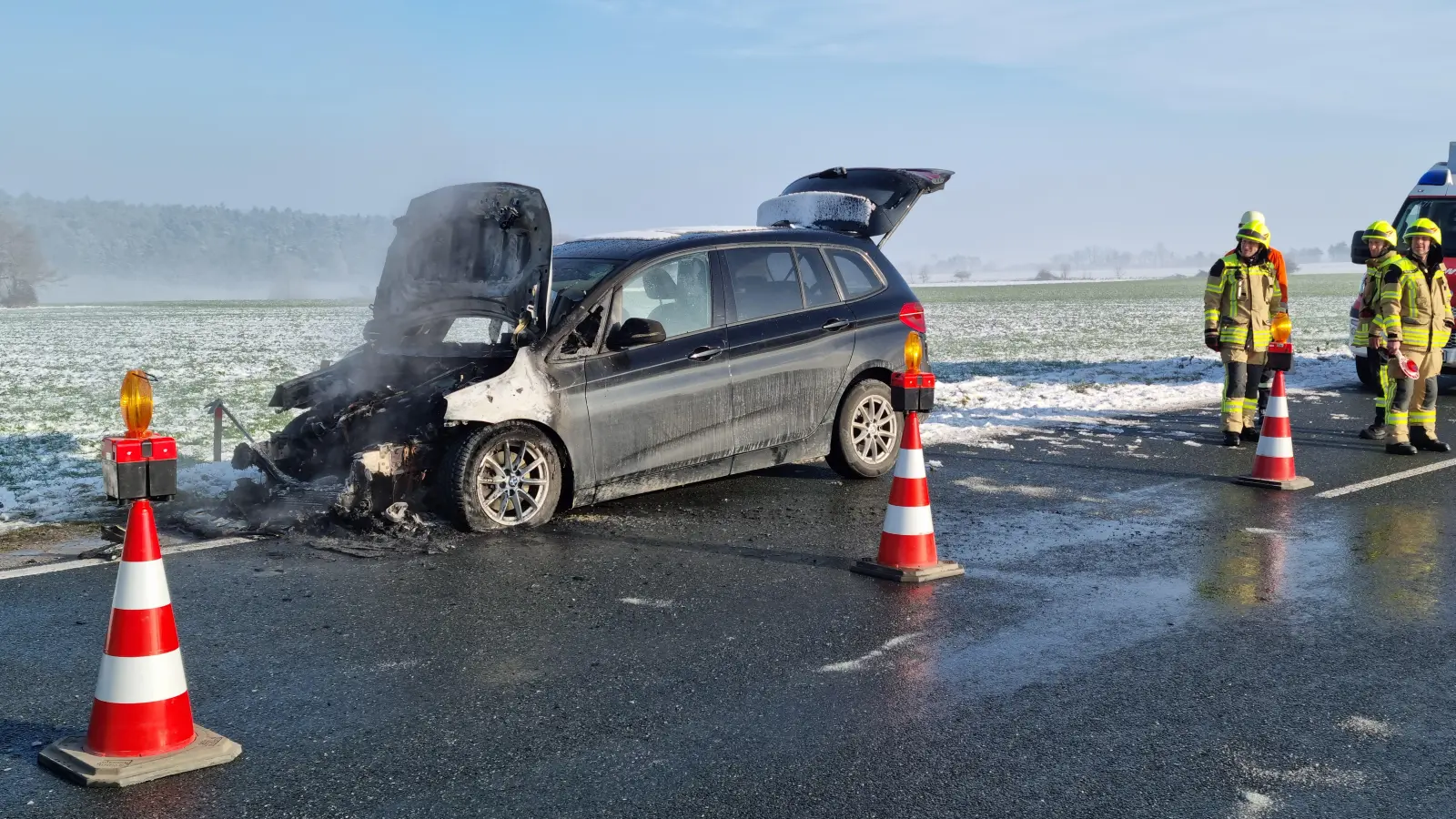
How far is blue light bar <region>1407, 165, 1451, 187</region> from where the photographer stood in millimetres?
16375

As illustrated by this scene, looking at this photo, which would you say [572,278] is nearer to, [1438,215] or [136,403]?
[136,403]

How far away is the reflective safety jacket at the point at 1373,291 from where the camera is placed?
35.1 feet

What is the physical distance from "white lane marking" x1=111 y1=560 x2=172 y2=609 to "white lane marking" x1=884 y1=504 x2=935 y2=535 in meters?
3.47

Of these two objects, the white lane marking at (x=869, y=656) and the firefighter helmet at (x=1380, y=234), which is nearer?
the white lane marking at (x=869, y=656)

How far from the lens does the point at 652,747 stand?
4.07 meters

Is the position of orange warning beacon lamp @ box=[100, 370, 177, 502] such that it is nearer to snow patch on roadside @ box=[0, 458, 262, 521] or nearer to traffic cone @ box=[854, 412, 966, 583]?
traffic cone @ box=[854, 412, 966, 583]

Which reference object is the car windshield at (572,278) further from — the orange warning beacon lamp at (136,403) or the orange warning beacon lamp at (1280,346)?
the orange warning beacon lamp at (1280,346)

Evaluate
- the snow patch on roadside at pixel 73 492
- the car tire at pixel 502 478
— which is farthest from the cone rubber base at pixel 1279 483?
the snow patch on roadside at pixel 73 492

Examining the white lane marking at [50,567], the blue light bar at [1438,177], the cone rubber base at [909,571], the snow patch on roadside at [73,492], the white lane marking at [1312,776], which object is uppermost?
the blue light bar at [1438,177]

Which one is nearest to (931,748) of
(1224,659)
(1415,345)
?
(1224,659)

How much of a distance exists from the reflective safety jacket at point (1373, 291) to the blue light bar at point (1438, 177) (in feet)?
14.9

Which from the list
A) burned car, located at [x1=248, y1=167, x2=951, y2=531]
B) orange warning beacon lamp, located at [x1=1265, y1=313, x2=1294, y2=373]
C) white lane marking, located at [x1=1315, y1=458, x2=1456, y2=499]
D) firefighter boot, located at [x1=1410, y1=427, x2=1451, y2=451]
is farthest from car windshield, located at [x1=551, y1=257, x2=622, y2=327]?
firefighter boot, located at [x1=1410, y1=427, x2=1451, y2=451]

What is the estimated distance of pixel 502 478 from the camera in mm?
7246

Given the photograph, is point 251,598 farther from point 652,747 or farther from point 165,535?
point 652,747
